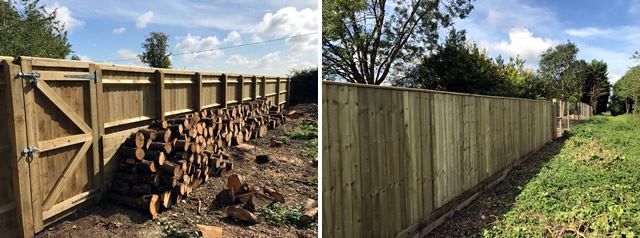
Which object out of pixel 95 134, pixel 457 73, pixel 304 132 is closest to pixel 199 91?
pixel 304 132

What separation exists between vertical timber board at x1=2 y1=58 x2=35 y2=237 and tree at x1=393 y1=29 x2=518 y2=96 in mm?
17125

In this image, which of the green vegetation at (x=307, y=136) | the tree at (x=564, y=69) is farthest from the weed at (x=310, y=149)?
the tree at (x=564, y=69)

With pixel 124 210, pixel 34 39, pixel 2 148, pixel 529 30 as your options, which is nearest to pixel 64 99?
pixel 2 148

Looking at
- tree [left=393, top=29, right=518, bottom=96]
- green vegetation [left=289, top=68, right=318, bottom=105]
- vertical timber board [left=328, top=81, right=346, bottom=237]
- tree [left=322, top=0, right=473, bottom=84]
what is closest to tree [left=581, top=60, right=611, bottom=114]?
tree [left=393, top=29, right=518, bottom=96]

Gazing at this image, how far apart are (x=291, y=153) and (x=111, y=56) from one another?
89.6 inches

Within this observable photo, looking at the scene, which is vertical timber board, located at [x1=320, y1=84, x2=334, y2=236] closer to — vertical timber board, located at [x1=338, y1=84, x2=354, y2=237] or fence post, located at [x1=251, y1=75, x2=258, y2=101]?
vertical timber board, located at [x1=338, y1=84, x2=354, y2=237]

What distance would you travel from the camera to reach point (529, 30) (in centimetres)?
3378

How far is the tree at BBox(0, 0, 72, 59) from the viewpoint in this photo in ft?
29.5

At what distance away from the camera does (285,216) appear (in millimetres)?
3895

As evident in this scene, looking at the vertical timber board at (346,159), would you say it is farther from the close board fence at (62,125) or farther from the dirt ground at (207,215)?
the close board fence at (62,125)

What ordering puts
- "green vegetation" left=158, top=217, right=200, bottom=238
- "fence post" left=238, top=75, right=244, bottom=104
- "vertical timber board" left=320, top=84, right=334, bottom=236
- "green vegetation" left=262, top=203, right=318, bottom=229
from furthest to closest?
1. "fence post" left=238, top=75, right=244, bottom=104
2. "green vegetation" left=262, top=203, right=318, bottom=229
3. "green vegetation" left=158, top=217, right=200, bottom=238
4. "vertical timber board" left=320, top=84, right=334, bottom=236

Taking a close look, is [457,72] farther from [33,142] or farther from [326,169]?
[33,142]

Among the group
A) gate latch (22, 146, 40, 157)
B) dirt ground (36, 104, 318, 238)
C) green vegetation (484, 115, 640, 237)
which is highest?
gate latch (22, 146, 40, 157)

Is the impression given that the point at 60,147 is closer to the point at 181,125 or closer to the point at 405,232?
the point at 181,125
